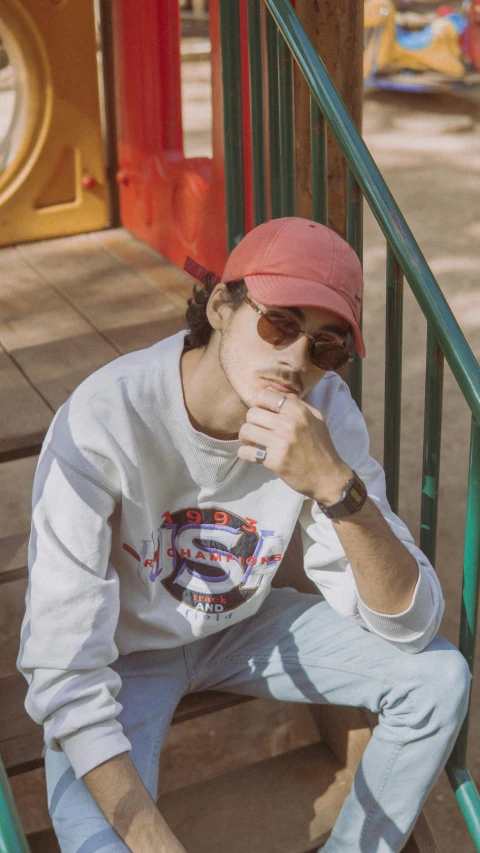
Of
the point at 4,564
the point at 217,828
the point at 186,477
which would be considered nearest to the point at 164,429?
the point at 186,477

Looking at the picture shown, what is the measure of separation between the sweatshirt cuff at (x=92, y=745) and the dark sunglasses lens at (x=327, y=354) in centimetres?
74

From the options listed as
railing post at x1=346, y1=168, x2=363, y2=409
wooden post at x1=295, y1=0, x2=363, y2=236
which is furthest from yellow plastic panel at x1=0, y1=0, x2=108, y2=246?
railing post at x1=346, y1=168, x2=363, y2=409

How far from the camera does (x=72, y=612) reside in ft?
6.08

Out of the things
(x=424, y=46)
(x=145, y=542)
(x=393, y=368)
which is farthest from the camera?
(x=424, y=46)

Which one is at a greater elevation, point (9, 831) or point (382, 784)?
point (9, 831)

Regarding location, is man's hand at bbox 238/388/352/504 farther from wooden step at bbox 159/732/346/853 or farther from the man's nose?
wooden step at bbox 159/732/346/853

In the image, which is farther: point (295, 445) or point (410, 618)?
point (410, 618)

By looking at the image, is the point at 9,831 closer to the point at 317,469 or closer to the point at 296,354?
the point at 317,469

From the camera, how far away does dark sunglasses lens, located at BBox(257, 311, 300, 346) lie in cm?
185

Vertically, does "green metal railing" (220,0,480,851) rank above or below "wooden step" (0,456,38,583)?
above

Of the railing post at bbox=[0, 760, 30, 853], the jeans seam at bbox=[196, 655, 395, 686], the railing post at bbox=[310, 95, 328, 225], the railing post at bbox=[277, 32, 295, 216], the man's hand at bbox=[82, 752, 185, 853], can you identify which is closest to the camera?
the railing post at bbox=[0, 760, 30, 853]

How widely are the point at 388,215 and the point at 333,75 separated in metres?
0.67

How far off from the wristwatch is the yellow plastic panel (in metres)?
2.31

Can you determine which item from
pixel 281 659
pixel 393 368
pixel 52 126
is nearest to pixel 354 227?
pixel 393 368
